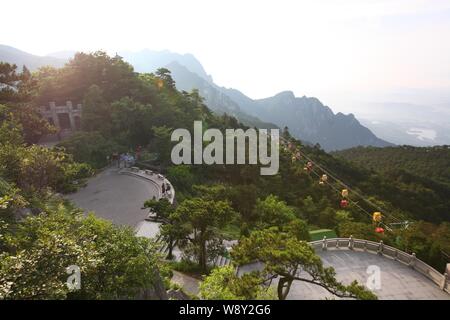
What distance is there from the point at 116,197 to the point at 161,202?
6.99 m

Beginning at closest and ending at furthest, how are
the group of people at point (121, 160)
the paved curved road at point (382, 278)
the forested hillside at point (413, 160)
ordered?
1. the paved curved road at point (382, 278)
2. the group of people at point (121, 160)
3. the forested hillside at point (413, 160)

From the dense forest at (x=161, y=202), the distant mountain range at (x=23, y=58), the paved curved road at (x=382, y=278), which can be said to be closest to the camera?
the dense forest at (x=161, y=202)

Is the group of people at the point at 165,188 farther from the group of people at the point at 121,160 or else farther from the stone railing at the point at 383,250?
the stone railing at the point at 383,250

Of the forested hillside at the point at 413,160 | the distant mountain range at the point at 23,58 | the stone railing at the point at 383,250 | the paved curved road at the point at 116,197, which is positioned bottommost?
the forested hillside at the point at 413,160

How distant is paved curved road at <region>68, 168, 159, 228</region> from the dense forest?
1.73m

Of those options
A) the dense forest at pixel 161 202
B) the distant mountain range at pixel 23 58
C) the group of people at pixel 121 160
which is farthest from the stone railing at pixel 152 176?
the distant mountain range at pixel 23 58

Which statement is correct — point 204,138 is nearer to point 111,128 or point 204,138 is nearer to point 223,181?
point 223,181

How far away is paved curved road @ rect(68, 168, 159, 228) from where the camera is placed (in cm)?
2161

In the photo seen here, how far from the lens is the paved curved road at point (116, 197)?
21.6 meters

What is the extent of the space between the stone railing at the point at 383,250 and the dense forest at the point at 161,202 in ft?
4.59

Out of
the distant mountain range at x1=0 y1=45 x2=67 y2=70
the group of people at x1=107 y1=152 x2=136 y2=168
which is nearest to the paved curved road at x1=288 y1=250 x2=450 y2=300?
the group of people at x1=107 y1=152 x2=136 y2=168
